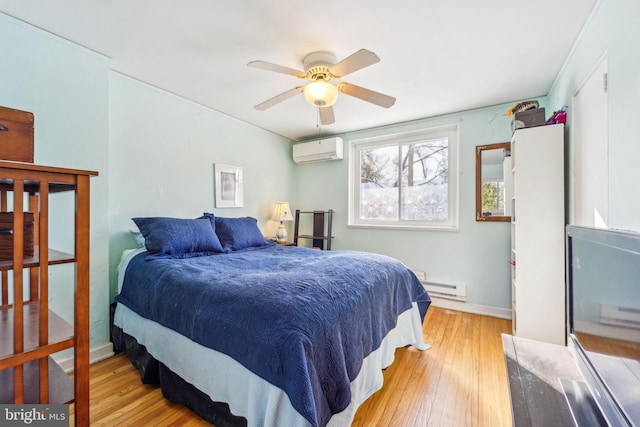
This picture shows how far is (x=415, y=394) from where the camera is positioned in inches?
65.2

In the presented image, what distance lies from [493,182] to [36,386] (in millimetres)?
3645

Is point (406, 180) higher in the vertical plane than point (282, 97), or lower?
lower

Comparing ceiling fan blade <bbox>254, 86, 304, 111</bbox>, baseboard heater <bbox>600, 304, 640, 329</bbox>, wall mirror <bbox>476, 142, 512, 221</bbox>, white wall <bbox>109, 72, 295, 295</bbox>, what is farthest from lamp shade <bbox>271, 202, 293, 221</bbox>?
baseboard heater <bbox>600, 304, 640, 329</bbox>

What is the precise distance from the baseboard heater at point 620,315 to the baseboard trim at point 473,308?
2302mm

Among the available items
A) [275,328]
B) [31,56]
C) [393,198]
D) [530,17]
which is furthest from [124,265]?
[530,17]


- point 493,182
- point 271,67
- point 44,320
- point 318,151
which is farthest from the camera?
point 318,151

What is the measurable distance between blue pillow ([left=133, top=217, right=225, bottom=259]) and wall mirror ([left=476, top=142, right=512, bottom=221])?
2837 mm

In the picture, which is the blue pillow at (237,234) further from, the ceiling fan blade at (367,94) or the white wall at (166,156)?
the ceiling fan blade at (367,94)

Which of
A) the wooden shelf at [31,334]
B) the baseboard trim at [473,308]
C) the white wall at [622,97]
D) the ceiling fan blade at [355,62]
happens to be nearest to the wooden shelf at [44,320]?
the wooden shelf at [31,334]

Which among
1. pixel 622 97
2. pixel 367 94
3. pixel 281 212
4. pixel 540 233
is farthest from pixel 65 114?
pixel 540 233

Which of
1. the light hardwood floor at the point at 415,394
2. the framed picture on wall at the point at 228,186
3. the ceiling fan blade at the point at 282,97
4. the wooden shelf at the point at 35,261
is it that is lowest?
the light hardwood floor at the point at 415,394

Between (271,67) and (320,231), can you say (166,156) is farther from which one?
(320,231)

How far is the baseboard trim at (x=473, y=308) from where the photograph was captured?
2.88 meters

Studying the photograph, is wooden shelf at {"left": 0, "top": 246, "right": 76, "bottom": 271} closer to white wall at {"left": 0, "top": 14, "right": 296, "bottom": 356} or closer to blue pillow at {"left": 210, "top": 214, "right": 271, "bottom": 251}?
white wall at {"left": 0, "top": 14, "right": 296, "bottom": 356}
